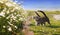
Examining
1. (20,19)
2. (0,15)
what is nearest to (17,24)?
(20,19)

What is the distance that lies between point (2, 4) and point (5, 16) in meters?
0.20

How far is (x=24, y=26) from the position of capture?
3506mm

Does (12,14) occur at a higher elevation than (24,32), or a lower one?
higher

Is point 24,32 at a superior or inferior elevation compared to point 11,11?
inferior

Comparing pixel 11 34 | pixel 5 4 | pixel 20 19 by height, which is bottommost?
pixel 11 34

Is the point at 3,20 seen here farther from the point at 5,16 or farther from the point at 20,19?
the point at 20,19

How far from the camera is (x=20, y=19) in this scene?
3562mm

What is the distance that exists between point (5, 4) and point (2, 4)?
1.9 inches

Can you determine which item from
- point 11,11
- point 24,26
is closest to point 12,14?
point 11,11

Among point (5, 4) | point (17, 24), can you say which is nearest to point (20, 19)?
point (17, 24)

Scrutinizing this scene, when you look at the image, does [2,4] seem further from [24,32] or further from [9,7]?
[24,32]

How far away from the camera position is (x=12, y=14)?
3473 mm

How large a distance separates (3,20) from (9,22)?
0.33 ft

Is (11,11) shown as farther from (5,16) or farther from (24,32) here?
(24,32)
